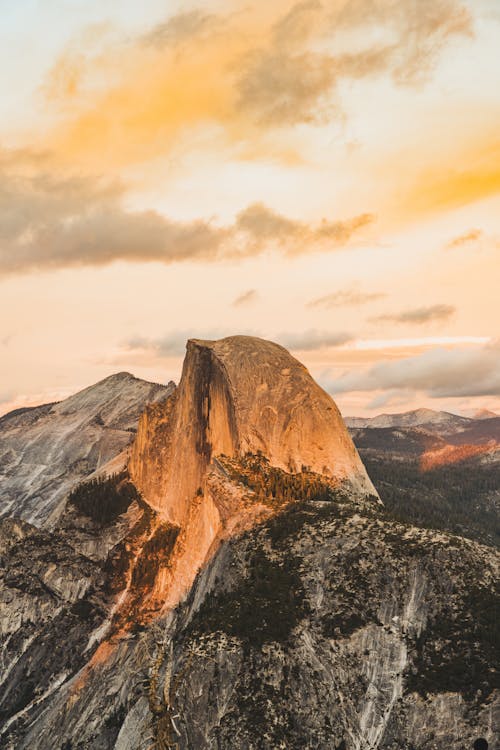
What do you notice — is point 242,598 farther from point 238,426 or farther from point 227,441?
point 227,441

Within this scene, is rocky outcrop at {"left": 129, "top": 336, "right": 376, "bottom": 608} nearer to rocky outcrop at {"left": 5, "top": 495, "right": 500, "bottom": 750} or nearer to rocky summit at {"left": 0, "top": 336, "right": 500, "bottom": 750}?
rocky summit at {"left": 0, "top": 336, "right": 500, "bottom": 750}

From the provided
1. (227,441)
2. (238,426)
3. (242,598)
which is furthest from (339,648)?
(227,441)

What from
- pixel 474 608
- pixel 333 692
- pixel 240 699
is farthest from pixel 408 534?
pixel 240 699

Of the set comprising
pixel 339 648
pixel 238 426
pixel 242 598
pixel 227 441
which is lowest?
pixel 339 648

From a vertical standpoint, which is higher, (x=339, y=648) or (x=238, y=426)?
(x=238, y=426)

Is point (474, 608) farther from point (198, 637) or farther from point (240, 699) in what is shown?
point (198, 637)

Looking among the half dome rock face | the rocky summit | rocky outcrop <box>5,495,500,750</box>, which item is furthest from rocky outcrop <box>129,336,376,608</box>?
rocky outcrop <box>5,495,500,750</box>

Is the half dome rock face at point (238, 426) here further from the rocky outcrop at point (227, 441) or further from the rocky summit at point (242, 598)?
the rocky summit at point (242, 598)

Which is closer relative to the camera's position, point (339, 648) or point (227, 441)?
point (339, 648)
